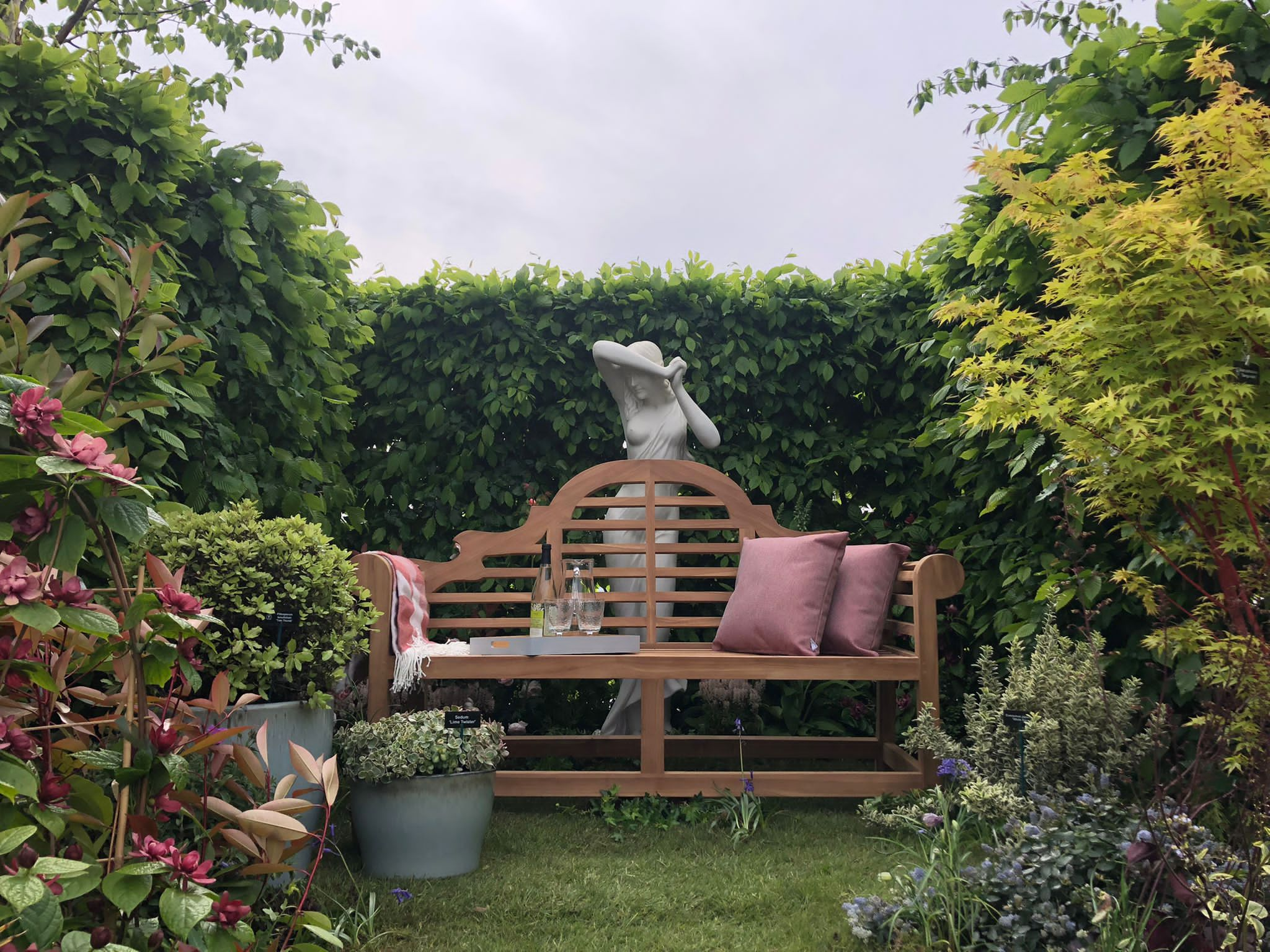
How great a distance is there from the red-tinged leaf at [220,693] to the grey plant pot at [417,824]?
3.89 ft

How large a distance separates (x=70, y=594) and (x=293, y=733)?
1.42 meters

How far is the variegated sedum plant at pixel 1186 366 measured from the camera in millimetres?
2289

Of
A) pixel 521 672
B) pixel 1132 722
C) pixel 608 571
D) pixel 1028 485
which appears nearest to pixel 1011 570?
pixel 1028 485

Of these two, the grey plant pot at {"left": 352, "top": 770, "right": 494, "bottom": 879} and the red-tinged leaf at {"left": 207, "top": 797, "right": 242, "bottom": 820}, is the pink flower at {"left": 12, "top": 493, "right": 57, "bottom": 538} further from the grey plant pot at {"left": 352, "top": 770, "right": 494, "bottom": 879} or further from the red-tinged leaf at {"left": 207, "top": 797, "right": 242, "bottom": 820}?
the grey plant pot at {"left": 352, "top": 770, "right": 494, "bottom": 879}

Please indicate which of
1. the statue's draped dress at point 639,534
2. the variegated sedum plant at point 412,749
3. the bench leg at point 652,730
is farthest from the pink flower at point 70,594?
the statue's draped dress at point 639,534

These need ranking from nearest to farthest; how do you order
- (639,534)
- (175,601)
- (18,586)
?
(18,586) → (175,601) → (639,534)

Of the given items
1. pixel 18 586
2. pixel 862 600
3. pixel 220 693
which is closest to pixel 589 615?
pixel 862 600

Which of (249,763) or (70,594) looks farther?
(249,763)

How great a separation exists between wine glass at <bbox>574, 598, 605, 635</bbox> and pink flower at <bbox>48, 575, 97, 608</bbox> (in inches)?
90.4

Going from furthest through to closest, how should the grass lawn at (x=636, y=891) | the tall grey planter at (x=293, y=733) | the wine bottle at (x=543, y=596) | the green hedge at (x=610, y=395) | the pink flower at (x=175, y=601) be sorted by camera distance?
the green hedge at (x=610, y=395) → the wine bottle at (x=543, y=596) → the tall grey planter at (x=293, y=733) → the grass lawn at (x=636, y=891) → the pink flower at (x=175, y=601)

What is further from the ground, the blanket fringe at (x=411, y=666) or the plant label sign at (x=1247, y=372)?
the plant label sign at (x=1247, y=372)

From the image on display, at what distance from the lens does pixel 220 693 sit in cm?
155

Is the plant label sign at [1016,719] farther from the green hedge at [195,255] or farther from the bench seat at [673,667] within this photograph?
the green hedge at [195,255]

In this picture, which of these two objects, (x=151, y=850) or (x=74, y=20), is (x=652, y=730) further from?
(x=74, y=20)
